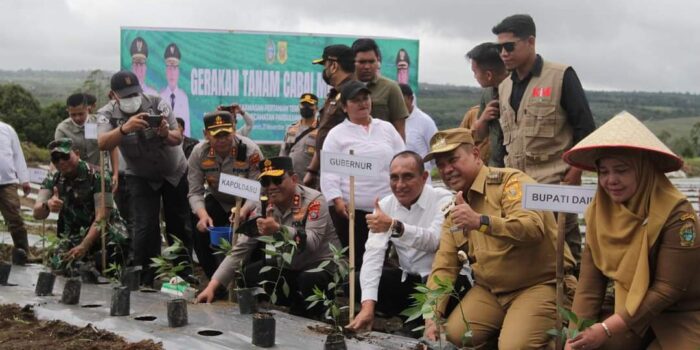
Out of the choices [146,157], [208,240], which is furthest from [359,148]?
[146,157]

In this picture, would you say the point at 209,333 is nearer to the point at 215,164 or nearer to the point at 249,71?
the point at 215,164

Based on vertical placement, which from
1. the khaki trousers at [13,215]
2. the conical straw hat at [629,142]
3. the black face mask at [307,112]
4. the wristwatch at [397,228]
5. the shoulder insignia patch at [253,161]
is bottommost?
the khaki trousers at [13,215]

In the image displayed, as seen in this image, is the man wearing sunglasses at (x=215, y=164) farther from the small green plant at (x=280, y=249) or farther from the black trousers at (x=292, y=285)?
the small green plant at (x=280, y=249)

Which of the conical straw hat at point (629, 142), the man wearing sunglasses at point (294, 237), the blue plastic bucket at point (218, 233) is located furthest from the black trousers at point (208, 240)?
the conical straw hat at point (629, 142)

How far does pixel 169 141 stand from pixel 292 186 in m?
1.35

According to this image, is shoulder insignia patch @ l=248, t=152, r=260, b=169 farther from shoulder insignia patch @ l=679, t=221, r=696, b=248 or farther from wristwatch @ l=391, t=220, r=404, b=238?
shoulder insignia patch @ l=679, t=221, r=696, b=248

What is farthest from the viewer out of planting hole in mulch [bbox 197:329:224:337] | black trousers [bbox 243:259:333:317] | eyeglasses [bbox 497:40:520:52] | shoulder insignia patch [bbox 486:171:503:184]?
black trousers [bbox 243:259:333:317]

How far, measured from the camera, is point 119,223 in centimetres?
571

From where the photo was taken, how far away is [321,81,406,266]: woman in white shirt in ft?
15.0

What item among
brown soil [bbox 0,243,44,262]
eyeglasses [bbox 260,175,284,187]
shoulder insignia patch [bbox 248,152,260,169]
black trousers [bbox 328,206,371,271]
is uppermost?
shoulder insignia patch [bbox 248,152,260,169]

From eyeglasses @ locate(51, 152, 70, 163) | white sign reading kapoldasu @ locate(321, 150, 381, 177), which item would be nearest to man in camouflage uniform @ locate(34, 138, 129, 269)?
eyeglasses @ locate(51, 152, 70, 163)

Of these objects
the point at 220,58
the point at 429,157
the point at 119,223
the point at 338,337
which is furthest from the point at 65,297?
the point at 220,58

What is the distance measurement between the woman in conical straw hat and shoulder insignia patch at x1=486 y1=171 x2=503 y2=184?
67cm

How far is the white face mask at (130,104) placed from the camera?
5332mm
